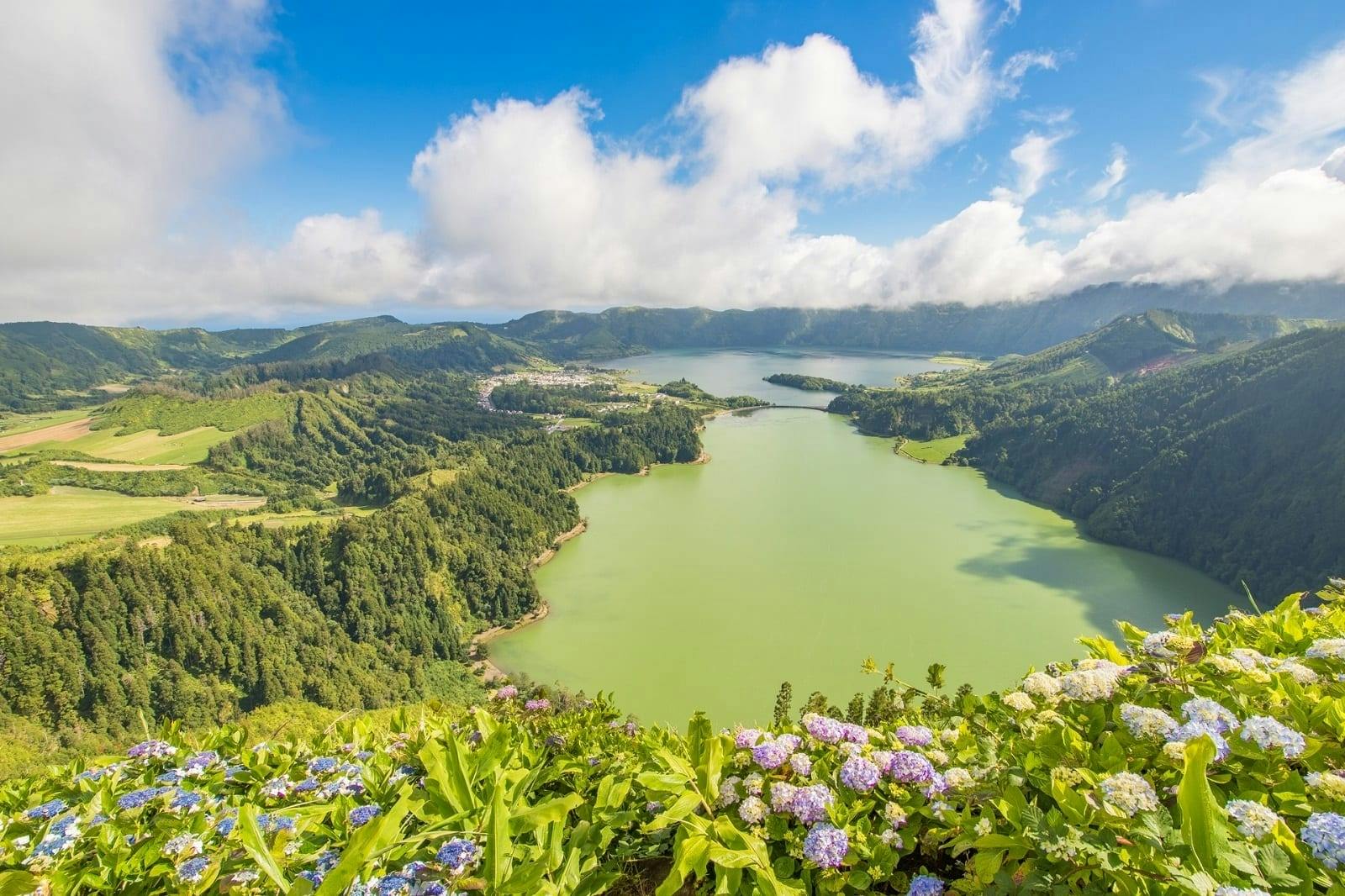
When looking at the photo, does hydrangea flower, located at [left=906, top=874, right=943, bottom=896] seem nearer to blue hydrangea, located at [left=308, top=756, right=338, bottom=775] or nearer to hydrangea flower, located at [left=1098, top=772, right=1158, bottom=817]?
hydrangea flower, located at [left=1098, top=772, right=1158, bottom=817]

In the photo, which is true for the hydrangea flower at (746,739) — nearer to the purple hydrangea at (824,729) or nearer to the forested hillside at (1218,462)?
the purple hydrangea at (824,729)

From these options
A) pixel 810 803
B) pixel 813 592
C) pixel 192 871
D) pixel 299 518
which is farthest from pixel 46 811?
pixel 299 518

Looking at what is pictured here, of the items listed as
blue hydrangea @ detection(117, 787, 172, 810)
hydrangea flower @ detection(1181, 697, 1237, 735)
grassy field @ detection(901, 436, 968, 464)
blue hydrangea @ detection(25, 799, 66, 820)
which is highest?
hydrangea flower @ detection(1181, 697, 1237, 735)

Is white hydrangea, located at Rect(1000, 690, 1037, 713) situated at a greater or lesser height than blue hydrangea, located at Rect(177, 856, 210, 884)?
greater

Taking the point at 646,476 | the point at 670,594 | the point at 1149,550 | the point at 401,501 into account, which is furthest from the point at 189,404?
the point at 1149,550

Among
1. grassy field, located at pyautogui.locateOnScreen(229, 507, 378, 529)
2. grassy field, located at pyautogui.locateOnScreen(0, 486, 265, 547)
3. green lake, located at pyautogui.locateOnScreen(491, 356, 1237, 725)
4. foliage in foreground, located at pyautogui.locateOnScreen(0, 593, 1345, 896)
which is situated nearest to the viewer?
foliage in foreground, located at pyautogui.locateOnScreen(0, 593, 1345, 896)

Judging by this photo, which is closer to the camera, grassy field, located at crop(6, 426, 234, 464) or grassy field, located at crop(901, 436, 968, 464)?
grassy field, located at crop(901, 436, 968, 464)

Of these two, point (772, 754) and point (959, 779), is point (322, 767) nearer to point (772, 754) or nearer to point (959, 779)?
point (772, 754)

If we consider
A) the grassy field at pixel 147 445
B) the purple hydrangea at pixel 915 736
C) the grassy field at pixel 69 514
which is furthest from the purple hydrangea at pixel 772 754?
the grassy field at pixel 147 445

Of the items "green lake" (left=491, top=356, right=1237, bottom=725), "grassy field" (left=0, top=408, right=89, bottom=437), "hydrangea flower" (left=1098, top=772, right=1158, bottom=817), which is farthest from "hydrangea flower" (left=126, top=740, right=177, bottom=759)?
"grassy field" (left=0, top=408, right=89, bottom=437)

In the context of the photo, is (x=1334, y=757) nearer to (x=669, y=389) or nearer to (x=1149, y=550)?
(x=1149, y=550)
